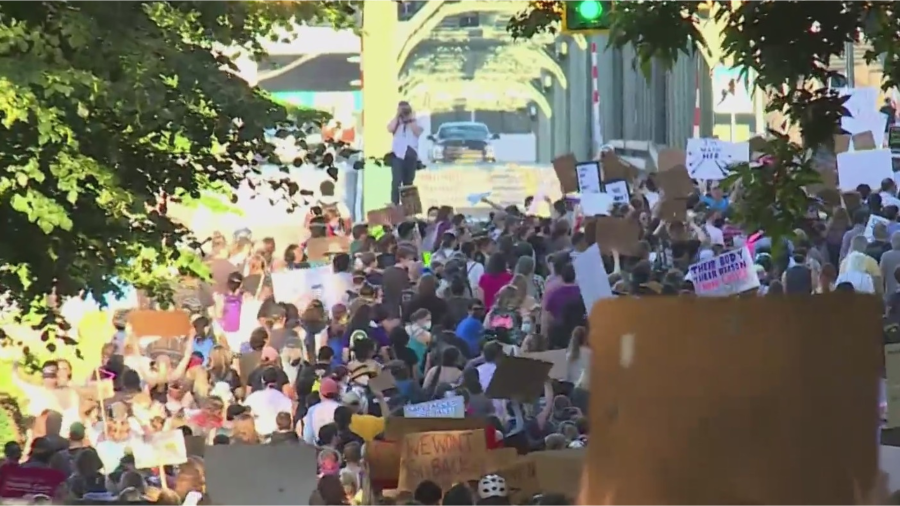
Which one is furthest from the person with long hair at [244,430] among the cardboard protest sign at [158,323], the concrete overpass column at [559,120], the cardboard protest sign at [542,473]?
the concrete overpass column at [559,120]

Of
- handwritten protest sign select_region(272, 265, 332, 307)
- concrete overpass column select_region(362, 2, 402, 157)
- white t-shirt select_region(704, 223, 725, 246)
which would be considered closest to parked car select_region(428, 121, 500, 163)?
concrete overpass column select_region(362, 2, 402, 157)

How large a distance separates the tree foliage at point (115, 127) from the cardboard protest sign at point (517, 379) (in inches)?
62.6

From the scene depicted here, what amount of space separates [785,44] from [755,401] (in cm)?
137

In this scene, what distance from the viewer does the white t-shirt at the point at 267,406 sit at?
366 inches

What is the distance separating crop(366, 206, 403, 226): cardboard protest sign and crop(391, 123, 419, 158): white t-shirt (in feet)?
11.3

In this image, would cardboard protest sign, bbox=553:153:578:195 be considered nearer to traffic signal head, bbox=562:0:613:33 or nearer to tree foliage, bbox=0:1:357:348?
traffic signal head, bbox=562:0:613:33

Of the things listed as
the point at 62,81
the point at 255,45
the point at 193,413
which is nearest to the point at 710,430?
the point at 62,81

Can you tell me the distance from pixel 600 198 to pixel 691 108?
13.6 meters

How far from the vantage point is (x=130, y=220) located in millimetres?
6422

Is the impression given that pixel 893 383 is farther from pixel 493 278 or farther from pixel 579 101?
pixel 579 101

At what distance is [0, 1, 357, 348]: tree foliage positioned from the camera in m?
5.47

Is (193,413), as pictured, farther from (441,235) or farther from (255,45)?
(441,235)

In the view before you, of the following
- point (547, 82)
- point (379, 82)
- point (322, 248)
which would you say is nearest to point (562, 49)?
point (379, 82)

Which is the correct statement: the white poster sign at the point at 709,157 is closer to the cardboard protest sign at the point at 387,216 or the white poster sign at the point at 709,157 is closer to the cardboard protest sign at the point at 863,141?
the cardboard protest sign at the point at 863,141
